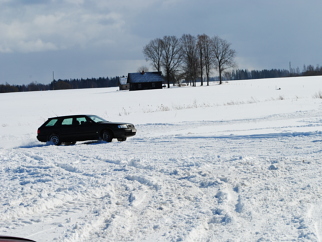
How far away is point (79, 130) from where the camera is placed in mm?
18141

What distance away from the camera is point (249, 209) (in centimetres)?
648

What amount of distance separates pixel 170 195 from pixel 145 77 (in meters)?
94.0

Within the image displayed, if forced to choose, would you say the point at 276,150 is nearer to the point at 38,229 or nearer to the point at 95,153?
the point at 95,153

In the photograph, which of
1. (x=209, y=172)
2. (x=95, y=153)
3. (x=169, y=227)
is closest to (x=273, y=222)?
(x=169, y=227)

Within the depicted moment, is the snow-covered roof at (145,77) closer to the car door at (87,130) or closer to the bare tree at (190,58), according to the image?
the bare tree at (190,58)

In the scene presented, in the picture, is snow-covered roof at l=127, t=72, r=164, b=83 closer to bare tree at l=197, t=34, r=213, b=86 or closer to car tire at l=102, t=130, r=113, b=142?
bare tree at l=197, t=34, r=213, b=86

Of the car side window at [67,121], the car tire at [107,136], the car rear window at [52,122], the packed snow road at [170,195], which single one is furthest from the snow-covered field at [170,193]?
the car rear window at [52,122]

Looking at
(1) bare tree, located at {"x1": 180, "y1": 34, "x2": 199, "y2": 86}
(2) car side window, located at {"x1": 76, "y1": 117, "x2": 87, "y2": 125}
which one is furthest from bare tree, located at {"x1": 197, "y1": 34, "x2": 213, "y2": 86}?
(2) car side window, located at {"x1": 76, "y1": 117, "x2": 87, "y2": 125}

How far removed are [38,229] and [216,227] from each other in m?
2.70

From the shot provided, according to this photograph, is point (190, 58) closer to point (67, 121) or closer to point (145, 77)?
point (145, 77)

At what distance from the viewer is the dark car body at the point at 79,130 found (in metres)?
17.8

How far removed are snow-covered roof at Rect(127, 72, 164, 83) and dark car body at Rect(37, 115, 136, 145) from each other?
8194cm

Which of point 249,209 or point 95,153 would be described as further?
point 95,153

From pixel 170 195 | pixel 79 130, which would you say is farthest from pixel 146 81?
pixel 170 195
